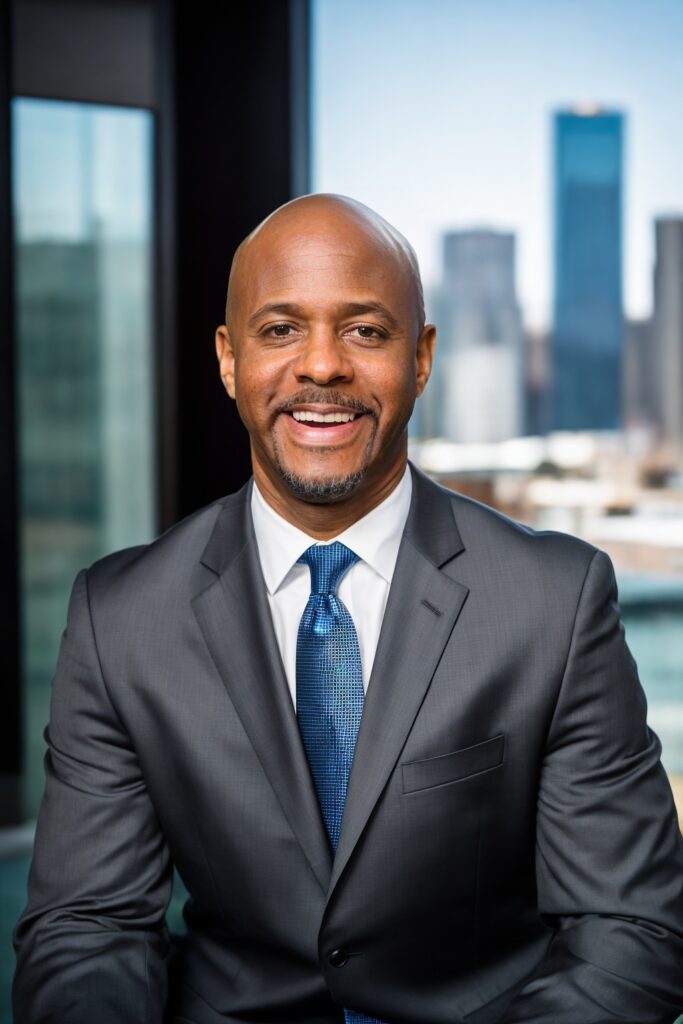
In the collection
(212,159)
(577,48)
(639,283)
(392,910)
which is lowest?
(392,910)

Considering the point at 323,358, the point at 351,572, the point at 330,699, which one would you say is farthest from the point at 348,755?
the point at 323,358

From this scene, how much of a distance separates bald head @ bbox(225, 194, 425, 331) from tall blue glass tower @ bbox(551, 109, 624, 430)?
7.36 feet

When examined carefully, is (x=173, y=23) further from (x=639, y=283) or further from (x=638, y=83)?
(x=639, y=283)

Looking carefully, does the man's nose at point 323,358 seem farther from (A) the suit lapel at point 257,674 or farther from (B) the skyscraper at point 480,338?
(B) the skyscraper at point 480,338

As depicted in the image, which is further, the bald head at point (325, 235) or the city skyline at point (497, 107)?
the city skyline at point (497, 107)

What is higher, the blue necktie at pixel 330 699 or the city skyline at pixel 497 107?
the city skyline at pixel 497 107

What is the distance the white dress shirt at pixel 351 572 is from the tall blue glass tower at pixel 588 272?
2239 mm

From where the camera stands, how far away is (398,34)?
11.6ft

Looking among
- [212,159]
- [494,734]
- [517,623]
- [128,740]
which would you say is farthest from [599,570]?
[212,159]

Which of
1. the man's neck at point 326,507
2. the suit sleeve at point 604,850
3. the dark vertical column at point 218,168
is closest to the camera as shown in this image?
the suit sleeve at point 604,850

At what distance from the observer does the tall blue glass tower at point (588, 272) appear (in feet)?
11.3

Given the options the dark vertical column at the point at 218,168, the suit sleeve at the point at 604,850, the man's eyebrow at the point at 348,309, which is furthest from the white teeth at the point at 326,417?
the dark vertical column at the point at 218,168

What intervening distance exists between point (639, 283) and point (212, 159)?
148 centimetres

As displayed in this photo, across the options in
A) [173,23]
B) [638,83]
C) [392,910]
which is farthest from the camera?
[173,23]
